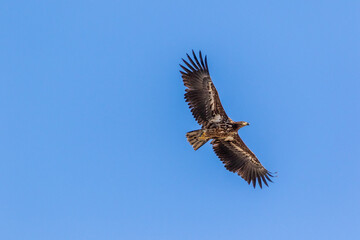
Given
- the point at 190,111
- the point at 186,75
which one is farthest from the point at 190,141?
the point at 186,75

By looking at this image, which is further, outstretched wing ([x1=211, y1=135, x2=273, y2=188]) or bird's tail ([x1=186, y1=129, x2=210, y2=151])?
outstretched wing ([x1=211, y1=135, x2=273, y2=188])

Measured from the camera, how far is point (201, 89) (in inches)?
792

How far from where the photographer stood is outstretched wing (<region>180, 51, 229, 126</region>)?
65.9 ft

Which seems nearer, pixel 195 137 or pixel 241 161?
pixel 195 137

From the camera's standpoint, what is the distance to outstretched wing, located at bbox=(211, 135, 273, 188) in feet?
69.6

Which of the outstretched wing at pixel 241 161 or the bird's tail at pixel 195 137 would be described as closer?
the bird's tail at pixel 195 137

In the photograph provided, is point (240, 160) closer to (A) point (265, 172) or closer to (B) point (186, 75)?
(A) point (265, 172)

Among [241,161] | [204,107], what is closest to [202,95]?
[204,107]

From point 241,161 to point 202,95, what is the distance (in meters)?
3.04

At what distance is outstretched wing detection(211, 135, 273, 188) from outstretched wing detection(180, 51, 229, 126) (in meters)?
1.28

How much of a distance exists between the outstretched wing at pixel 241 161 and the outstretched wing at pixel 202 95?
1.28 meters

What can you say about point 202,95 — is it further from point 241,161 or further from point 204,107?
point 241,161

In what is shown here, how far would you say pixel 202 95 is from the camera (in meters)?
20.1

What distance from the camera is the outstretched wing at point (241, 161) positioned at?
21.2 m
